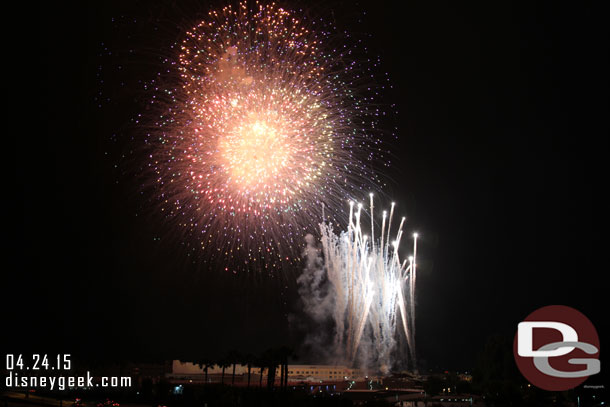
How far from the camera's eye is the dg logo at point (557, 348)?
4375cm

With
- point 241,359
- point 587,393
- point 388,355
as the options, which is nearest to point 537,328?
point 587,393

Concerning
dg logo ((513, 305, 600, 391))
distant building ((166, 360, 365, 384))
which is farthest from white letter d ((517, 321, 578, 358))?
distant building ((166, 360, 365, 384))

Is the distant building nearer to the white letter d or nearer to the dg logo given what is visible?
the dg logo

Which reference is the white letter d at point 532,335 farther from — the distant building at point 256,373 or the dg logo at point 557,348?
the distant building at point 256,373

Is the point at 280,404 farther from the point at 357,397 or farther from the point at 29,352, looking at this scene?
the point at 29,352

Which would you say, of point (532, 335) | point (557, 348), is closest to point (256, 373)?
point (532, 335)

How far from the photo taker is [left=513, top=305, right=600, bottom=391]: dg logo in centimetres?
4375

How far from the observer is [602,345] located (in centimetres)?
6569

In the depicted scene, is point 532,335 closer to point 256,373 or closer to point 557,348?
point 557,348

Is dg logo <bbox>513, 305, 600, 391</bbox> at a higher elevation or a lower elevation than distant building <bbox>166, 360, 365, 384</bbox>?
higher

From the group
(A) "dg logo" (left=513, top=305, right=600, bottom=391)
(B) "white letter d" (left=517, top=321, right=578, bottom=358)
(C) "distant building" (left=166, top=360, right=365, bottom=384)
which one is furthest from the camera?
(C) "distant building" (left=166, top=360, right=365, bottom=384)

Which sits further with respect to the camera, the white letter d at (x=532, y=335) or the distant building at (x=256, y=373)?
the distant building at (x=256, y=373)

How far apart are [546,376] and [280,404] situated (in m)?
22.5

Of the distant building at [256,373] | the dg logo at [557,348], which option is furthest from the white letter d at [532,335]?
A: the distant building at [256,373]
